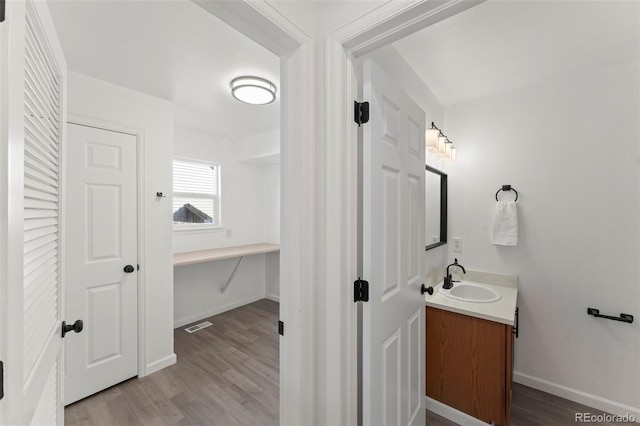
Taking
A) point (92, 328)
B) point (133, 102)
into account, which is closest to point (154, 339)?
point (92, 328)

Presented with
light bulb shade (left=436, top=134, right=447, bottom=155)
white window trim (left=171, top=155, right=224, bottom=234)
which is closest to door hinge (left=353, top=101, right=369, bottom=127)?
light bulb shade (left=436, top=134, right=447, bottom=155)

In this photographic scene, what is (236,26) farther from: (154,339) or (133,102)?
(154,339)

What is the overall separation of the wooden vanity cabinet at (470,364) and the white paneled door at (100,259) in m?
2.31

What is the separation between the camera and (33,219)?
2.17ft

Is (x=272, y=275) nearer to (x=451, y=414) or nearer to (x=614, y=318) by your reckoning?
(x=451, y=414)

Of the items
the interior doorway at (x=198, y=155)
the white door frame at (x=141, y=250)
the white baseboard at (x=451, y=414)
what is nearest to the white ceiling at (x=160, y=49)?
the interior doorway at (x=198, y=155)

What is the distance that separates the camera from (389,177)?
3.98 feet

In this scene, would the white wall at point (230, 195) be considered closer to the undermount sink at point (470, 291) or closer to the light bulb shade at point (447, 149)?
the light bulb shade at point (447, 149)

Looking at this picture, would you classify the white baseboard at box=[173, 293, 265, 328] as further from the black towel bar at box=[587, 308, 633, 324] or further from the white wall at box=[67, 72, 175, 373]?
the black towel bar at box=[587, 308, 633, 324]

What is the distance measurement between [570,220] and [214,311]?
12.5 ft

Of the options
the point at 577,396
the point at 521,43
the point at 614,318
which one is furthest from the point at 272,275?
the point at 521,43

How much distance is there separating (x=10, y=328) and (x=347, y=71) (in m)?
1.15

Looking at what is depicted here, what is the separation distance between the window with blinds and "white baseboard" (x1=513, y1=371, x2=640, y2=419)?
356 centimetres

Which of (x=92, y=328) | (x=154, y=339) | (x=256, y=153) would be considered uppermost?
(x=256, y=153)
